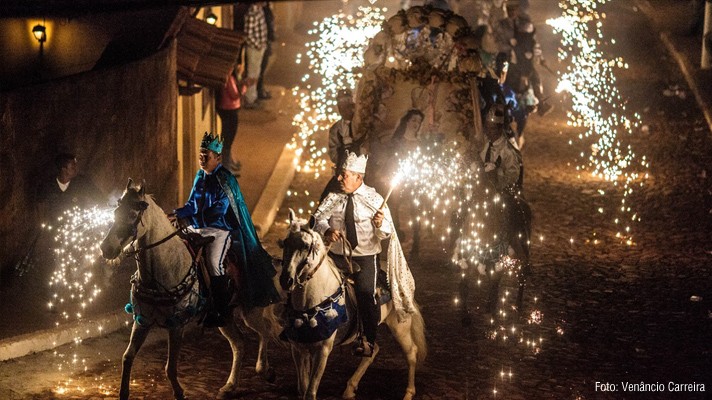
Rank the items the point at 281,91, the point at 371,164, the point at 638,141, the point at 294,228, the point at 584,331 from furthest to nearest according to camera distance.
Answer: the point at 281,91, the point at 638,141, the point at 371,164, the point at 584,331, the point at 294,228

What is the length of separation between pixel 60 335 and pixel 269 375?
2.67 meters

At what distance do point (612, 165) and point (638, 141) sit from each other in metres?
1.88

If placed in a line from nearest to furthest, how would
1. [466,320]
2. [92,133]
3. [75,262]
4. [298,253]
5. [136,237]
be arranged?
[298,253], [136,237], [466,320], [75,262], [92,133]

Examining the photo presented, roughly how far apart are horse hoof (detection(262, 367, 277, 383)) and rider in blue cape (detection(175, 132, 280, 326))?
682 mm

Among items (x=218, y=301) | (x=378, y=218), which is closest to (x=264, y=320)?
(x=218, y=301)

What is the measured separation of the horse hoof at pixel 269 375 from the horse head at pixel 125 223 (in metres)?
2.13

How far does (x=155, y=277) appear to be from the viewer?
37.6ft

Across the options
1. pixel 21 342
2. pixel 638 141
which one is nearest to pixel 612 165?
pixel 638 141

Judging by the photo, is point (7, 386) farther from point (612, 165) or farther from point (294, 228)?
point (612, 165)

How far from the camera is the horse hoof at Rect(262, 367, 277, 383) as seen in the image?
1232cm

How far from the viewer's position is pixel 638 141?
82.5ft

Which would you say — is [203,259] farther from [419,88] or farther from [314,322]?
[419,88]

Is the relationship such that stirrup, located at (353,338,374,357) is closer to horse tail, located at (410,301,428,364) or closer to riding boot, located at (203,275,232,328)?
horse tail, located at (410,301,428,364)

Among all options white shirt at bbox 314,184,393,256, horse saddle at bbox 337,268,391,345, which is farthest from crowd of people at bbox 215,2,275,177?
horse saddle at bbox 337,268,391,345
